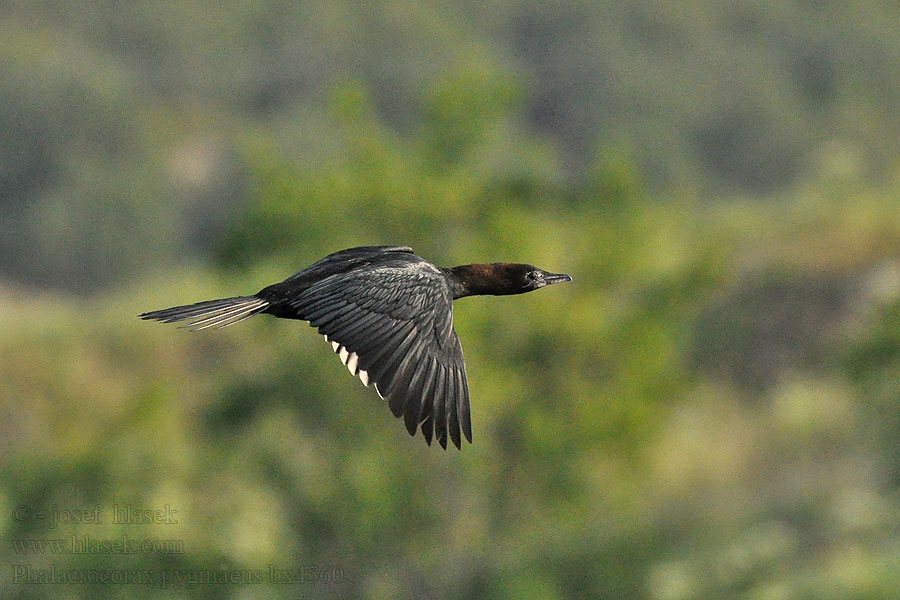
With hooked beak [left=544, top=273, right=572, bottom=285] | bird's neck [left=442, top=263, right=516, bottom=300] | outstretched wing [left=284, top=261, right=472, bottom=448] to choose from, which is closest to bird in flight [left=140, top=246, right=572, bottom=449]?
outstretched wing [left=284, top=261, right=472, bottom=448]

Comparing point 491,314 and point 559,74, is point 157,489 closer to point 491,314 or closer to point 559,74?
point 491,314

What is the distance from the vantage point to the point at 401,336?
31.3 feet

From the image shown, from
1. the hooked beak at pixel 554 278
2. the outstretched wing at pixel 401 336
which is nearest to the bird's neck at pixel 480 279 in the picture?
the hooked beak at pixel 554 278

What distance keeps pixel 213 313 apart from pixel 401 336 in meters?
1.16

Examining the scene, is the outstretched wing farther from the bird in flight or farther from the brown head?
the brown head

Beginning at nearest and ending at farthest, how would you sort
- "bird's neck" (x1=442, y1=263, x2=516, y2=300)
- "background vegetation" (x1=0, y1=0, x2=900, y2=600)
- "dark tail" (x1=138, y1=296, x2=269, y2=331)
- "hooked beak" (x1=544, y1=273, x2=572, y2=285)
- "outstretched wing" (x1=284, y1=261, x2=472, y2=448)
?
1. "outstretched wing" (x1=284, y1=261, x2=472, y2=448)
2. "dark tail" (x1=138, y1=296, x2=269, y2=331)
3. "bird's neck" (x1=442, y1=263, x2=516, y2=300)
4. "hooked beak" (x1=544, y1=273, x2=572, y2=285)
5. "background vegetation" (x1=0, y1=0, x2=900, y2=600)

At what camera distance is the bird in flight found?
30.2 ft

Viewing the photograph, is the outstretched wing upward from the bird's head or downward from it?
downward

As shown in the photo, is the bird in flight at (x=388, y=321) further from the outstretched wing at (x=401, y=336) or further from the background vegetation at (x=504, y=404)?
the background vegetation at (x=504, y=404)

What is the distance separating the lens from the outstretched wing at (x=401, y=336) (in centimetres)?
919

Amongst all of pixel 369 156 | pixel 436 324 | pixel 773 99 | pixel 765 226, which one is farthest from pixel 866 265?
pixel 773 99

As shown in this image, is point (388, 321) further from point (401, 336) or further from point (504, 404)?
point (504, 404)

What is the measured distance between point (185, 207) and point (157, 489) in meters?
31.6

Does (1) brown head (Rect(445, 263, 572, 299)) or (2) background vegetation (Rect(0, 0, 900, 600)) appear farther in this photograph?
(2) background vegetation (Rect(0, 0, 900, 600))
